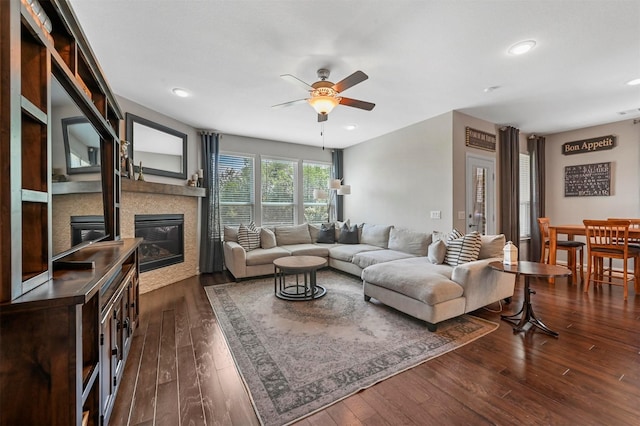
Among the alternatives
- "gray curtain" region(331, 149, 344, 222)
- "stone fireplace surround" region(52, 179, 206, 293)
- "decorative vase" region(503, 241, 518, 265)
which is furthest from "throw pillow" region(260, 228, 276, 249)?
A: "decorative vase" region(503, 241, 518, 265)

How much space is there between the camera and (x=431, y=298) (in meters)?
2.63

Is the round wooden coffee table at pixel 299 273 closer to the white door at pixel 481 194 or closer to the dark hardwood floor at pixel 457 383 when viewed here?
the dark hardwood floor at pixel 457 383

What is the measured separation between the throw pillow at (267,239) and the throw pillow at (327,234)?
1.02m

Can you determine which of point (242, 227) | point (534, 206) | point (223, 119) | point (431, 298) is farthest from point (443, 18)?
point (534, 206)

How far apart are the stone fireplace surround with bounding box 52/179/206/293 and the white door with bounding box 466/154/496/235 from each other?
4.54 metres

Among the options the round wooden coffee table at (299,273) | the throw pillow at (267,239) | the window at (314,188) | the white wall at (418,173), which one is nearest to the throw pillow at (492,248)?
the white wall at (418,173)

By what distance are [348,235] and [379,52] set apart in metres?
3.58

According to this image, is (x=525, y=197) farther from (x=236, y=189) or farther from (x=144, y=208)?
(x=144, y=208)

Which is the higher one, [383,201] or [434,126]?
[434,126]

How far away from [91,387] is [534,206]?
7062 mm

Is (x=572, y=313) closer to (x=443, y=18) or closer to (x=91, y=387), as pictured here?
(x=443, y=18)

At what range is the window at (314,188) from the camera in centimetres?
647

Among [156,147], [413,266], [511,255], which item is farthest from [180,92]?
[511,255]

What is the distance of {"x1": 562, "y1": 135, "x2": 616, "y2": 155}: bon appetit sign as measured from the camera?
4.92m
